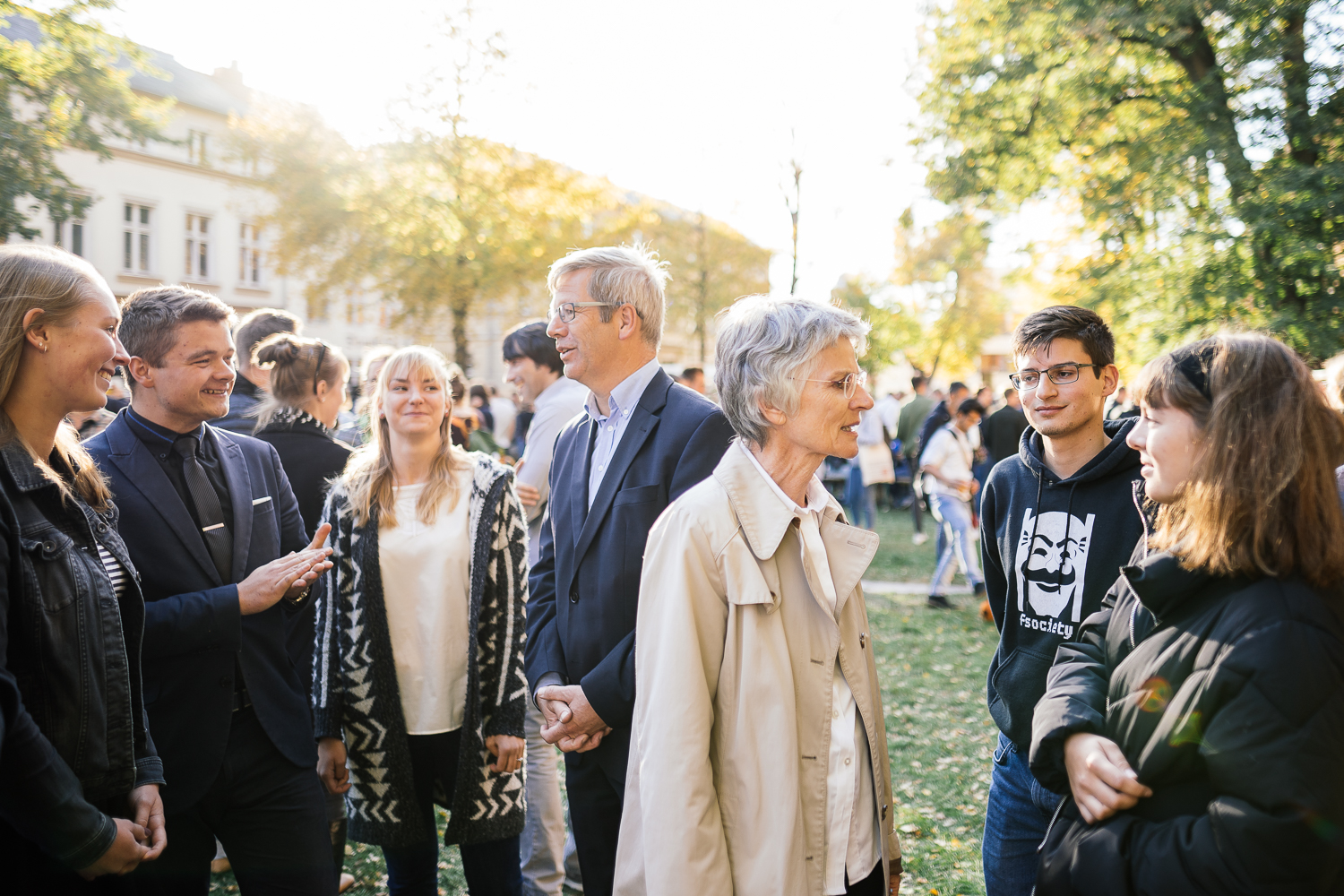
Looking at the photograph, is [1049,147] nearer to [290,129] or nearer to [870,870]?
[870,870]

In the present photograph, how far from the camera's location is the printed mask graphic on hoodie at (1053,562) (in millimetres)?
2631

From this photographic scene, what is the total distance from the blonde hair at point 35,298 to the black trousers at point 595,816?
153 cm

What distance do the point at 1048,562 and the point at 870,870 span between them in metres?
1.09

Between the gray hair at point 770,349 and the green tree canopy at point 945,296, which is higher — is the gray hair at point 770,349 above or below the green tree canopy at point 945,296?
below

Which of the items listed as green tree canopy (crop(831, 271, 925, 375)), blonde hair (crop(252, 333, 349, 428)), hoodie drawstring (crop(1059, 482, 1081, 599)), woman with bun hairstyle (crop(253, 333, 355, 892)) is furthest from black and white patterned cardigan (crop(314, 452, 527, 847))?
green tree canopy (crop(831, 271, 925, 375))

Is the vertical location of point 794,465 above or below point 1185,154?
below

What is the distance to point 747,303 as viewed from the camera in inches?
93.7

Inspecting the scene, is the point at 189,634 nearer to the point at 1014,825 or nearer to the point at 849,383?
the point at 849,383

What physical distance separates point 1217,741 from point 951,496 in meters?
7.79

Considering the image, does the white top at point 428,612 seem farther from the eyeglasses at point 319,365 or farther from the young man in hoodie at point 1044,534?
the young man in hoodie at point 1044,534

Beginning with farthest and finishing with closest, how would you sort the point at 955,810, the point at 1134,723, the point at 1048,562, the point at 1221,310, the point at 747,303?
the point at 1221,310
the point at 955,810
the point at 1048,562
the point at 747,303
the point at 1134,723

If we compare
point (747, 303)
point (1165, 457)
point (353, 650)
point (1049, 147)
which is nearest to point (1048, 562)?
point (1165, 457)

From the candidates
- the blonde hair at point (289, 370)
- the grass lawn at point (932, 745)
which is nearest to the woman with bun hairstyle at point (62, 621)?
the blonde hair at point (289, 370)

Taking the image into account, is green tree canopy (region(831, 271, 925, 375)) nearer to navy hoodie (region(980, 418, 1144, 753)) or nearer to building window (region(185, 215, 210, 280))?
building window (region(185, 215, 210, 280))
